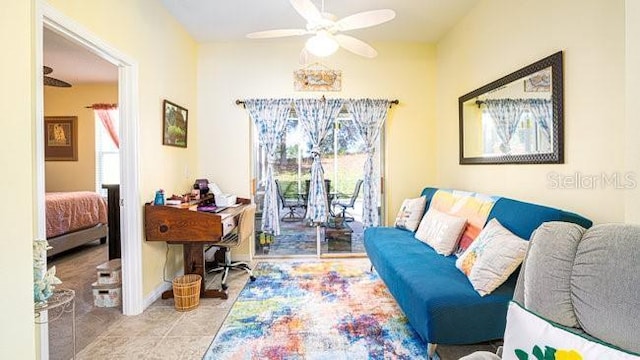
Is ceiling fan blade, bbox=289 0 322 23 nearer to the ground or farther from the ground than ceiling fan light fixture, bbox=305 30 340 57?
farther from the ground

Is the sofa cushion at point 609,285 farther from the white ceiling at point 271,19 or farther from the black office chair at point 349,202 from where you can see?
the black office chair at point 349,202

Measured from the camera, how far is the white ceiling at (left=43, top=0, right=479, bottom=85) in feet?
10.1

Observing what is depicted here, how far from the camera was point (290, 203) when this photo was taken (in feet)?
13.8

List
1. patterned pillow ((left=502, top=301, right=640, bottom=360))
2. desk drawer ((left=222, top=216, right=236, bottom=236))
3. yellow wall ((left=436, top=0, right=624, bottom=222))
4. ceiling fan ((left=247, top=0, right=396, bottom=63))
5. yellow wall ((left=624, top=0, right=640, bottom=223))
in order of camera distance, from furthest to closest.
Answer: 1. desk drawer ((left=222, top=216, right=236, bottom=236))
2. ceiling fan ((left=247, top=0, right=396, bottom=63))
3. yellow wall ((left=436, top=0, right=624, bottom=222))
4. yellow wall ((left=624, top=0, right=640, bottom=223))
5. patterned pillow ((left=502, top=301, right=640, bottom=360))

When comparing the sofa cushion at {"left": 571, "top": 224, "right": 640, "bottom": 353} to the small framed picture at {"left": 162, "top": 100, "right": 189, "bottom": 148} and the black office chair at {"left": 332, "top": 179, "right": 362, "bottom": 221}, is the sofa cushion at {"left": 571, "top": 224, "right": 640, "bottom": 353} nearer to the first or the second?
the black office chair at {"left": 332, "top": 179, "right": 362, "bottom": 221}

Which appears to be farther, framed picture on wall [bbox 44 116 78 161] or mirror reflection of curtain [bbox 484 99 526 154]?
framed picture on wall [bbox 44 116 78 161]

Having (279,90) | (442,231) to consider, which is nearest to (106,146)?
(279,90)

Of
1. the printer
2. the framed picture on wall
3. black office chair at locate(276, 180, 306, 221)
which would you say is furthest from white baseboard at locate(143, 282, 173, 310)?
the framed picture on wall

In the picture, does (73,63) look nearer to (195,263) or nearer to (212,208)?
(212,208)

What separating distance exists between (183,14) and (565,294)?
12.6 ft

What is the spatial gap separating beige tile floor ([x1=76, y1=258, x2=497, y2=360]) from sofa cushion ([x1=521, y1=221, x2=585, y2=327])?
1074mm

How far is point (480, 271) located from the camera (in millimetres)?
1925

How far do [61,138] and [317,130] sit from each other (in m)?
4.80

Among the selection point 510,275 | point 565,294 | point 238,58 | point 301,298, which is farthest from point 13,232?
point 238,58
